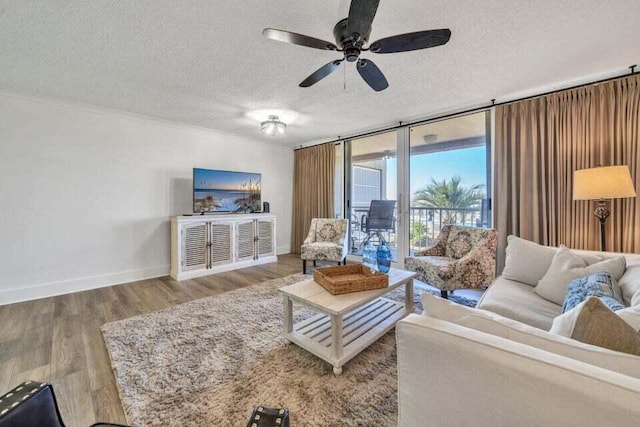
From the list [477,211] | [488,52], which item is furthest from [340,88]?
[477,211]

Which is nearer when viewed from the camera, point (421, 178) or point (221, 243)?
point (421, 178)

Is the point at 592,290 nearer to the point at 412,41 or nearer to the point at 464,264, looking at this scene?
the point at 464,264

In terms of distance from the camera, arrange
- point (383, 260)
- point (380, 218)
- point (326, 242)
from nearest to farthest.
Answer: point (383, 260)
point (326, 242)
point (380, 218)

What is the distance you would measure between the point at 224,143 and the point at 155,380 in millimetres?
3846

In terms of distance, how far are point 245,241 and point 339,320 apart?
3102 millimetres

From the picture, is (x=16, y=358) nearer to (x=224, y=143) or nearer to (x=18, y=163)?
(x=18, y=163)

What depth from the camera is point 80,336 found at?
2.11 metres

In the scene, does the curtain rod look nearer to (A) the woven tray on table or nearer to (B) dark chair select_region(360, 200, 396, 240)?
(B) dark chair select_region(360, 200, 396, 240)

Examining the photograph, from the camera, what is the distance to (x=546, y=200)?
9.16ft

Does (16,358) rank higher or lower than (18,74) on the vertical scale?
lower

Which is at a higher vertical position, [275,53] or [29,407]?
[275,53]

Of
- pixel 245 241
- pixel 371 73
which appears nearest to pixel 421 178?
pixel 371 73

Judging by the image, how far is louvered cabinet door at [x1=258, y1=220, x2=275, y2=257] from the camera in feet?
15.1

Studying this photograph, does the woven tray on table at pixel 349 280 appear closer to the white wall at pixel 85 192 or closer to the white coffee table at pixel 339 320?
the white coffee table at pixel 339 320
